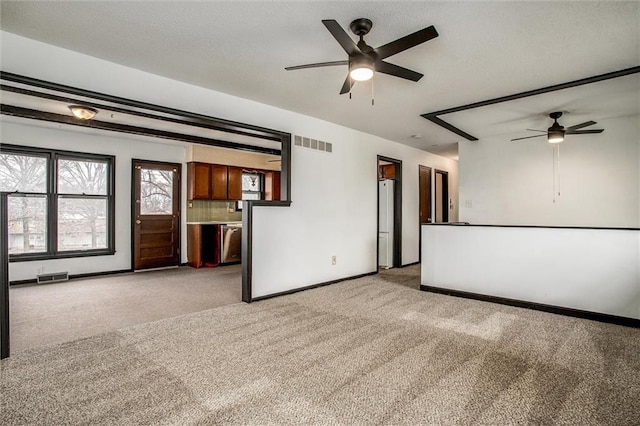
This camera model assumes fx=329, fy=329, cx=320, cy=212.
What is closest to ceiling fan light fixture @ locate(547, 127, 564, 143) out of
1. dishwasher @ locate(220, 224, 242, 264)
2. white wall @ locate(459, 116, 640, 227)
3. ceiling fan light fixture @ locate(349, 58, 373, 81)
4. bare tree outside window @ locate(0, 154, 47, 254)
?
white wall @ locate(459, 116, 640, 227)

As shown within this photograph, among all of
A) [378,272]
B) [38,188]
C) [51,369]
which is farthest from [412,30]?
[38,188]

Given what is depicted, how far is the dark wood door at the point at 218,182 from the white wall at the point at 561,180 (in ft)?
16.4

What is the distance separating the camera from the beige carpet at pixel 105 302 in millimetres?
3197

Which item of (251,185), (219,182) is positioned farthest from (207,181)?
(251,185)

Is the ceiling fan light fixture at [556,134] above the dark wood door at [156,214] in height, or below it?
above

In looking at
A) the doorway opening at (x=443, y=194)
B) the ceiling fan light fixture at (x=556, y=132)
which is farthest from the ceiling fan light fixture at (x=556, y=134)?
the doorway opening at (x=443, y=194)

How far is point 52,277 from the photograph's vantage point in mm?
5387

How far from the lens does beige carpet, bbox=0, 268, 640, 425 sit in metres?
1.88

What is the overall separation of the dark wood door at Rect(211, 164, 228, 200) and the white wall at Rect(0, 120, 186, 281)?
77cm

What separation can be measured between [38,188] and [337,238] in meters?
4.98

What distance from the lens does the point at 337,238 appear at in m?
5.30

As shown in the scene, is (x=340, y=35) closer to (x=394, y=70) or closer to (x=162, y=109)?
(x=394, y=70)

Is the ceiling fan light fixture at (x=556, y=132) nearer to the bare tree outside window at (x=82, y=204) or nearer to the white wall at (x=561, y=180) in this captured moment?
the white wall at (x=561, y=180)

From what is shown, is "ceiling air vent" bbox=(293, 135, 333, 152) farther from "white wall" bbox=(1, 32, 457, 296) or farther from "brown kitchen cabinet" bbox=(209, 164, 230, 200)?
"brown kitchen cabinet" bbox=(209, 164, 230, 200)
